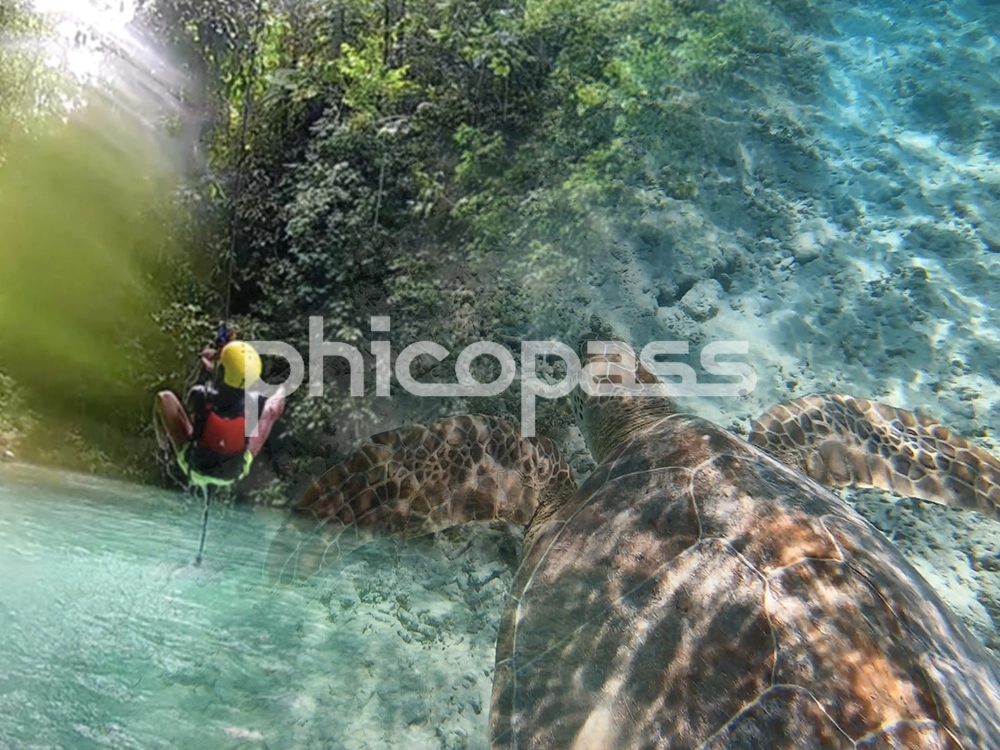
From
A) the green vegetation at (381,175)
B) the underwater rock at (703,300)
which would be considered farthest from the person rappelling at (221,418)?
the underwater rock at (703,300)

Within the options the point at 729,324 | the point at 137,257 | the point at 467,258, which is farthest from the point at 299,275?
the point at 729,324

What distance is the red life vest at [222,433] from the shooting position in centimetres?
322

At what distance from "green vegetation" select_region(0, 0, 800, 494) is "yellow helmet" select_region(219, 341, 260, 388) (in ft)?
5.23

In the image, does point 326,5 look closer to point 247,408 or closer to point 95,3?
point 95,3

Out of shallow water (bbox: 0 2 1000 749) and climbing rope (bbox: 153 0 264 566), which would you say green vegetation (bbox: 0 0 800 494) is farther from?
shallow water (bbox: 0 2 1000 749)

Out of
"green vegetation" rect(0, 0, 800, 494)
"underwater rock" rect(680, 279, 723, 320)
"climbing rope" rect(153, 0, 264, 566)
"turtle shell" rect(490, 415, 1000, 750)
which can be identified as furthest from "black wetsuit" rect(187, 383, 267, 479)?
"underwater rock" rect(680, 279, 723, 320)

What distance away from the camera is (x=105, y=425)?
604 centimetres

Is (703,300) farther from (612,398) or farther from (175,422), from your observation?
(175,422)

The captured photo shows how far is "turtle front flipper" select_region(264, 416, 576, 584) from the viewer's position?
280 centimetres

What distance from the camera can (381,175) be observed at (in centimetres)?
540

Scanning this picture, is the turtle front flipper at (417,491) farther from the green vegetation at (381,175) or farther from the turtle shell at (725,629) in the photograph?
the green vegetation at (381,175)

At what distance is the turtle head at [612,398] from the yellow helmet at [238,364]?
1.76 metres

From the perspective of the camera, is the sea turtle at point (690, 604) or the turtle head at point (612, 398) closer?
the sea turtle at point (690, 604)

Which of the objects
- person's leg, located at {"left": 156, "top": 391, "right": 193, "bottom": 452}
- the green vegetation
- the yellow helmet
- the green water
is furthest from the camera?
the green vegetation
